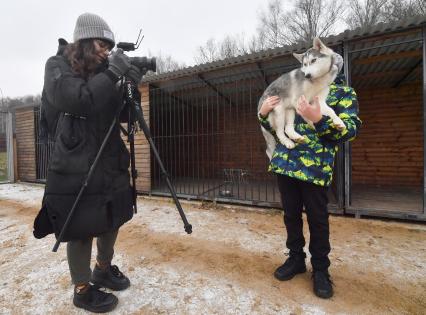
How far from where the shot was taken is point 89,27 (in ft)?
5.21

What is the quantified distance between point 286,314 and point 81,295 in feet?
4.94

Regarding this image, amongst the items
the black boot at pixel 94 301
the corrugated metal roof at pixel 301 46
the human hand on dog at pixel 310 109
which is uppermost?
the corrugated metal roof at pixel 301 46

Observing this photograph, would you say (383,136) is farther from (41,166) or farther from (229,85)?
(41,166)

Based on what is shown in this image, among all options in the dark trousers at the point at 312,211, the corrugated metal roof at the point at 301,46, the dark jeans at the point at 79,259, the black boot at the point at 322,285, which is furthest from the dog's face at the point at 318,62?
the corrugated metal roof at the point at 301,46

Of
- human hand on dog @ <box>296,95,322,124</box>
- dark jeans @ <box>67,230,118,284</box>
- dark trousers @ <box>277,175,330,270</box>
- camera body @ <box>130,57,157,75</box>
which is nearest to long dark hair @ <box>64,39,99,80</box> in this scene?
camera body @ <box>130,57,157,75</box>

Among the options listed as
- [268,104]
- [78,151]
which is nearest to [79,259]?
[78,151]

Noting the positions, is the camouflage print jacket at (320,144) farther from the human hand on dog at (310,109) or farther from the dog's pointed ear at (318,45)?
the dog's pointed ear at (318,45)

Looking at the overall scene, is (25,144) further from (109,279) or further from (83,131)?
(83,131)

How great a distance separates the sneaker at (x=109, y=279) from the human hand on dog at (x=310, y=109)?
1.98m

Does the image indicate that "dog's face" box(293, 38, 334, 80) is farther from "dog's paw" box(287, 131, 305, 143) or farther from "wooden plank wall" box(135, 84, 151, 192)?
"wooden plank wall" box(135, 84, 151, 192)

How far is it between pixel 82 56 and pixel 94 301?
5.64 feet

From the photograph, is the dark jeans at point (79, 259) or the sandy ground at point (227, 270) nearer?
the dark jeans at point (79, 259)

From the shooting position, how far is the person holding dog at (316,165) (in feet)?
5.99

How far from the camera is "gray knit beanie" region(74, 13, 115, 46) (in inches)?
62.3
